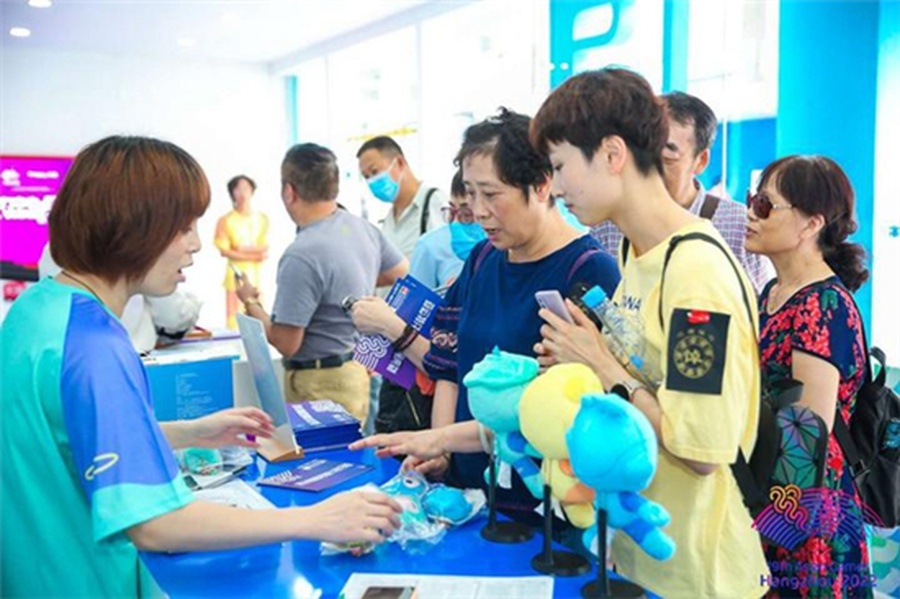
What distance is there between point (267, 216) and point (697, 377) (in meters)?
8.53

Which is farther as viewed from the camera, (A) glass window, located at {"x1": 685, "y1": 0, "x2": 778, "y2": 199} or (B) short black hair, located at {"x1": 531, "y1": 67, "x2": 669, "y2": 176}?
(A) glass window, located at {"x1": 685, "y1": 0, "x2": 778, "y2": 199}

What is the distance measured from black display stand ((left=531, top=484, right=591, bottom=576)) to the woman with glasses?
65 cm

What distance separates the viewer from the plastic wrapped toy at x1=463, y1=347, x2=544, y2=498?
1304 millimetres

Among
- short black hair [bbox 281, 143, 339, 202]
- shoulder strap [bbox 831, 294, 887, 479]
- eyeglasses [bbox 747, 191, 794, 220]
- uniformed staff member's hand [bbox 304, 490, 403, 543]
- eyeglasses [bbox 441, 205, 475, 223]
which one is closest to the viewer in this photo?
uniformed staff member's hand [bbox 304, 490, 403, 543]

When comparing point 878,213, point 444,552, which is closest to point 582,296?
point 444,552

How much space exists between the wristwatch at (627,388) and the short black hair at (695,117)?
142 centimetres

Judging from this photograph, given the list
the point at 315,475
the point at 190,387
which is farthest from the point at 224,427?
the point at 190,387

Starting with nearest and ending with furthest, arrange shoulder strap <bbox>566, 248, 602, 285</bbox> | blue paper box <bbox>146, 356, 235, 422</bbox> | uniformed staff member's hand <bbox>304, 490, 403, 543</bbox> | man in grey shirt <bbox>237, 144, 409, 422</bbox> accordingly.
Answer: uniformed staff member's hand <bbox>304, 490, 403, 543</bbox> < shoulder strap <bbox>566, 248, 602, 285</bbox> < blue paper box <bbox>146, 356, 235, 422</bbox> < man in grey shirt <bbox>237, 144, 409, 422</bbox>

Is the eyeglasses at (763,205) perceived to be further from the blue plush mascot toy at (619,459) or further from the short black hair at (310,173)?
the short black hair at (310,173)

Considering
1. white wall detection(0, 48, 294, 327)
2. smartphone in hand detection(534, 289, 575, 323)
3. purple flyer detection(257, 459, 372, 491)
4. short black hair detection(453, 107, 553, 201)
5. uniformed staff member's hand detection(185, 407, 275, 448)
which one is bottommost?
purple flyer detection(257, 459, 372, 491)

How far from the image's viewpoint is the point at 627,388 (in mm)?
1345

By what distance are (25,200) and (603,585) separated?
8.78m

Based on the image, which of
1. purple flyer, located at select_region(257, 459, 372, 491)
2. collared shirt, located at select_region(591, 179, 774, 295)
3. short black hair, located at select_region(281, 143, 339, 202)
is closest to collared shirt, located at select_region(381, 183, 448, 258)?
short black hair, located at select_region(281, 143, 339, 202)

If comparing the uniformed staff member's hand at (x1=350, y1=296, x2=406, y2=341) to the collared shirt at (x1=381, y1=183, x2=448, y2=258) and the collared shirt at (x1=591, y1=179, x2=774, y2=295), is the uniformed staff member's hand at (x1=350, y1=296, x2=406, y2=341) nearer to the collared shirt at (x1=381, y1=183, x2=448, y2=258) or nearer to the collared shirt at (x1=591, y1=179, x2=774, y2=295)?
the collared shirt at (x1=591, y1=179, x2=774, y2=295)
